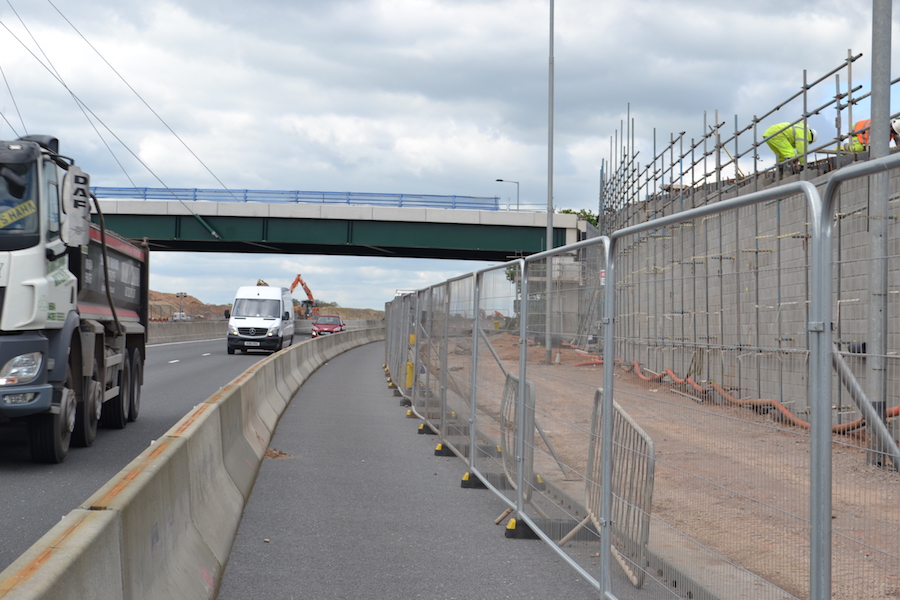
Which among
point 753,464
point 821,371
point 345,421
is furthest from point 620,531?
point 345,421

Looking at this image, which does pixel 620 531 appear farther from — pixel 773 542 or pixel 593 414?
pixel 773 542

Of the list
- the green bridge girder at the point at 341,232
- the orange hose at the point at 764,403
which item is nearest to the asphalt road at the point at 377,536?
the orange hose at the point at 764,403

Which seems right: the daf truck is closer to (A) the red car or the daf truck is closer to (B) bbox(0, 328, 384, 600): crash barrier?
(B) bbox(0, 328, 384, 600): crash barrier

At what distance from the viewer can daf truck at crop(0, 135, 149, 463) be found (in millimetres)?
9156

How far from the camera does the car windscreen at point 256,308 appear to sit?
36906 millimetres

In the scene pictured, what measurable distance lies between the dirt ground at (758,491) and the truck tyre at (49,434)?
6.24 metres

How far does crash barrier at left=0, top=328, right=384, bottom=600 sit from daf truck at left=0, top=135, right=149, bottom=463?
5.94ft

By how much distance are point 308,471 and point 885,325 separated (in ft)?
25.0

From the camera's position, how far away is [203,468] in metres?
6.55

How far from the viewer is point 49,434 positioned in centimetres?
963

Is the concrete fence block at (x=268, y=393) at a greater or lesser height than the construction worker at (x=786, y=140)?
lesser

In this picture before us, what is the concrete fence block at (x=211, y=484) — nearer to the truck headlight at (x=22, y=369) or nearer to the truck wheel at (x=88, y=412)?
the truck headlight at (x=22, y=369)

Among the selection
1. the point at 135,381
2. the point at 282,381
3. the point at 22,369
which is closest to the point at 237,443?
the point at 22,369

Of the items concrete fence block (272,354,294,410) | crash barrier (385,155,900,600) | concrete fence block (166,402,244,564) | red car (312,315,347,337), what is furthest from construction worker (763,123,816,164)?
red car (312,315,347,337)
